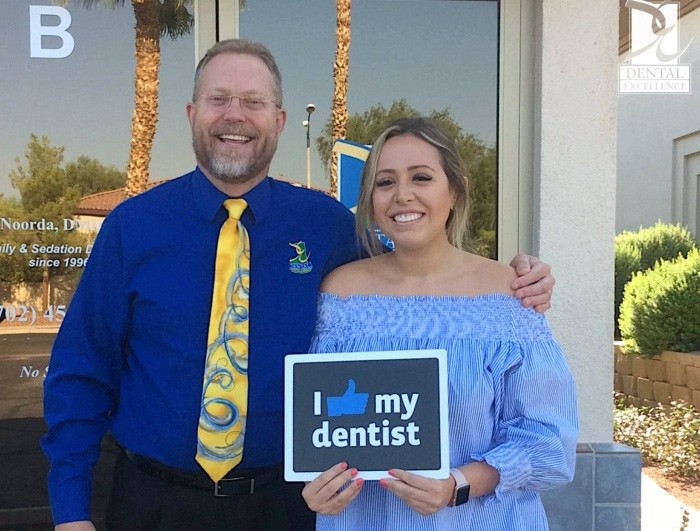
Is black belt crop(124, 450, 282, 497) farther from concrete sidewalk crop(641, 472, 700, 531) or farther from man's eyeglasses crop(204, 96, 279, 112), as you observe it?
concrete sidewalk crop(641, 472, 700, 531)

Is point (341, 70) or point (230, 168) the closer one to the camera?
point (230, 168)

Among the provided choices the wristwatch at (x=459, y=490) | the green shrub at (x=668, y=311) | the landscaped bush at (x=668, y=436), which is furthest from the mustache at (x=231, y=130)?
the green shrub at (x=668, y=311)

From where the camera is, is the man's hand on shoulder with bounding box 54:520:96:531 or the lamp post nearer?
the man's hand on shoulder with bounding box 54:520:96:531

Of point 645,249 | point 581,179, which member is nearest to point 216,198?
point 581,179

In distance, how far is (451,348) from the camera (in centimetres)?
176

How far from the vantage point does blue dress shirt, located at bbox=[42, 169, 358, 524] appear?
1.95 meters

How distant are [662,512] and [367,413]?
3.99 meters

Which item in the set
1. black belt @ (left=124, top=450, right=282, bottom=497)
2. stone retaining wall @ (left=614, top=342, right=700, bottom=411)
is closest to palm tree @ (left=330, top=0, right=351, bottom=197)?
black belt @ (left=124, top=450, right=282, bottom=497)

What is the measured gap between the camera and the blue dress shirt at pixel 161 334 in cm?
195

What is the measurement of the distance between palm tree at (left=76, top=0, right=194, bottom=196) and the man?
1.35 m

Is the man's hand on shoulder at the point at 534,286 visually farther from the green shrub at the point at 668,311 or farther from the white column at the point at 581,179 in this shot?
the green shrub at the point at 668,311

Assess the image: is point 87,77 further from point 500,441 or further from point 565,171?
point 500,441

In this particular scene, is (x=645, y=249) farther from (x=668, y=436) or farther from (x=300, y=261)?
(x=300, y=261)

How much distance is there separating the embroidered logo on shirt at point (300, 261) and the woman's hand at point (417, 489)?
695 millimetres
